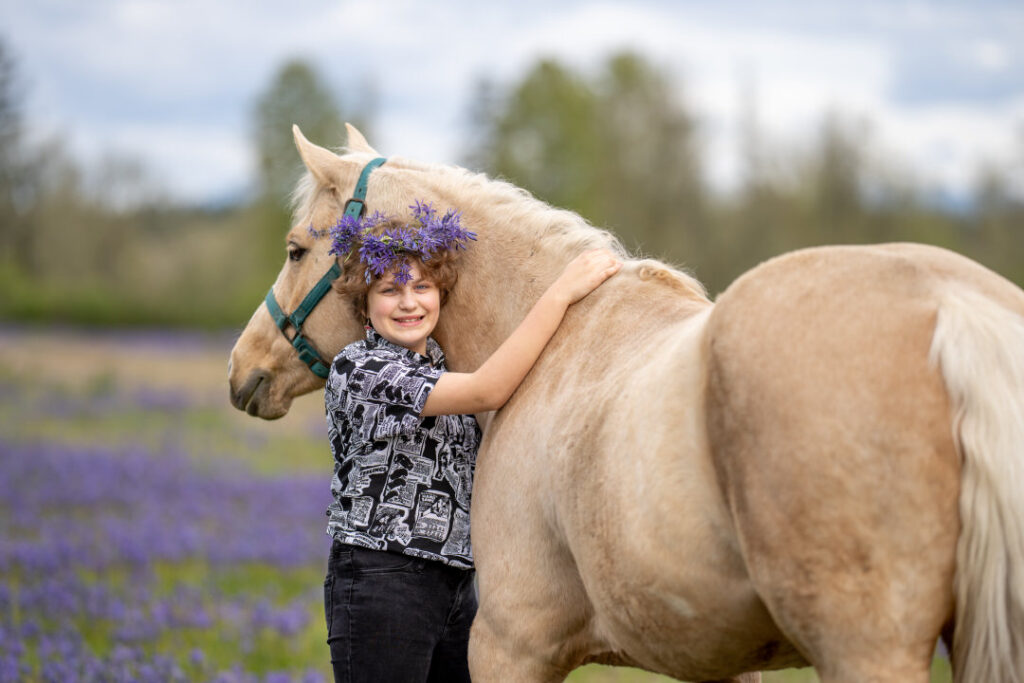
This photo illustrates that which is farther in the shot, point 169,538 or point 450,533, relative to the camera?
point 169,538

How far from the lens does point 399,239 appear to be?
116 inches

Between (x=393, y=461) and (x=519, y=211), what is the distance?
3.21 feet

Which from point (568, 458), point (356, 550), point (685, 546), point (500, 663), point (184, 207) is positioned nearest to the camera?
point (685, 546)

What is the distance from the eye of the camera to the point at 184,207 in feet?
109

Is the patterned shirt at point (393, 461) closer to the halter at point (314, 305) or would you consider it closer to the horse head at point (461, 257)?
the horse head at point (461, 257)

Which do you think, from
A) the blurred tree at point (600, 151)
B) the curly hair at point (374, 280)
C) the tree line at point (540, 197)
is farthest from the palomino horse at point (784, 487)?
the blurred tree at point (600, 151)

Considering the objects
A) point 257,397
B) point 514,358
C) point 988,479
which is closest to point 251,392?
point 257,397

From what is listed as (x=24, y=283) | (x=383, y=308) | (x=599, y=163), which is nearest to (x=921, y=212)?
(x=599, y=163)

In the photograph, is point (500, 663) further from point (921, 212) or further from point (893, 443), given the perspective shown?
point (921, 212)

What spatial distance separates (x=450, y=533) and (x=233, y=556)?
5074 millimetres

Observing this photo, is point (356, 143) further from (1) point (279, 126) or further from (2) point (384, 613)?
(1) point (279, 126)

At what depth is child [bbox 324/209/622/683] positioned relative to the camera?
9.21ft

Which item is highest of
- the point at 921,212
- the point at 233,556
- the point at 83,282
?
the point at 921,212

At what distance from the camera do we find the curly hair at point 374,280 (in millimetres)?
3004
